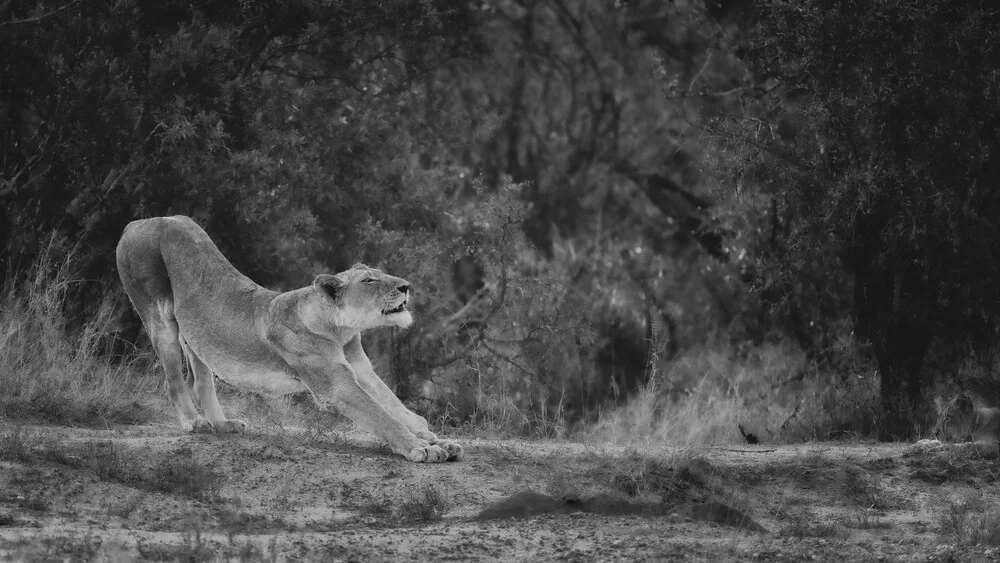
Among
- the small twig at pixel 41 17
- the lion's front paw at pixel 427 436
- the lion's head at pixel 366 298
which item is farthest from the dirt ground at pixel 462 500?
the small twig at pixel 41 17

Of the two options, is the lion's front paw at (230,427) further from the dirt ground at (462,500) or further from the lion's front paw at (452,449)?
the lion's front paw at (452,449)

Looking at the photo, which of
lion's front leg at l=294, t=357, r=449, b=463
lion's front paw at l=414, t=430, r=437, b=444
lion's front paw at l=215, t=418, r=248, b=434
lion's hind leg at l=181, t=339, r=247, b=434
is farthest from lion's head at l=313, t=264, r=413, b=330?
lion's hind leg at l=181, t=339, r=247, b=434

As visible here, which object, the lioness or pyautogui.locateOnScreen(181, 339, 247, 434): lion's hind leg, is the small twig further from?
pyautogui.locateOnScreen(181, 339, 247, 434): lion's hind leg

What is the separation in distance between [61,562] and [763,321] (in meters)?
12.6

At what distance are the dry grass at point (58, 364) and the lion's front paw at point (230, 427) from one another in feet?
3.60

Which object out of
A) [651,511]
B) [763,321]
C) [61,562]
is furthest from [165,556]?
[763,321]

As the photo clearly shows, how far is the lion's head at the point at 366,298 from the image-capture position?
8211mm

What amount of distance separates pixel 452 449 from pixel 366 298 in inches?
40.2

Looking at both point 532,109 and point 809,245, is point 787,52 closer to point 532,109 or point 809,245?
point 809,245

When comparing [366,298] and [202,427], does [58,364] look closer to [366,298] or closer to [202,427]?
[202,427]

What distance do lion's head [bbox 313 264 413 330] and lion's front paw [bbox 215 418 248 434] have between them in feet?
3.40

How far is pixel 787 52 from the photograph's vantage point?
40.3ft

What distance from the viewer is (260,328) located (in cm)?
854

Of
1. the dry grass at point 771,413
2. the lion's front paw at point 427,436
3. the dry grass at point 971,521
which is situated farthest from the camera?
the dry grass at point 771,413
